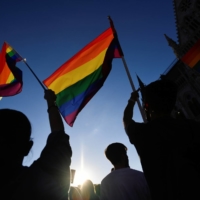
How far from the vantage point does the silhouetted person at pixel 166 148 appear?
1.67m

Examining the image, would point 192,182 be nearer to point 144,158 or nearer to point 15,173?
point 144,158

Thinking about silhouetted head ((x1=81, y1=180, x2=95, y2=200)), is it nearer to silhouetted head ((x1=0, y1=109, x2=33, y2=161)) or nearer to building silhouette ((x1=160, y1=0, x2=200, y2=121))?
silhouetted head ((x1=0, y1=109, x2=33, y2=161))

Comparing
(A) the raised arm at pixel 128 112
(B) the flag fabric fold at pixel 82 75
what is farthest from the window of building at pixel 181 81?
(A) the raised arm at pixel 128 112

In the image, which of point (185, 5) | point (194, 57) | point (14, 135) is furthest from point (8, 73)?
point (185, 5)

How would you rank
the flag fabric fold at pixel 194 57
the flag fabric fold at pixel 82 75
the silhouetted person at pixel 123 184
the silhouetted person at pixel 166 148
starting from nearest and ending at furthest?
the silhouetted person at pixel 166 148, the silhouetted person at pixel 123 184, the flag fabric fold at pixel 82 75, the flag fabric fold at pixel 194 57

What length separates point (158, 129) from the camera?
2.01 metres

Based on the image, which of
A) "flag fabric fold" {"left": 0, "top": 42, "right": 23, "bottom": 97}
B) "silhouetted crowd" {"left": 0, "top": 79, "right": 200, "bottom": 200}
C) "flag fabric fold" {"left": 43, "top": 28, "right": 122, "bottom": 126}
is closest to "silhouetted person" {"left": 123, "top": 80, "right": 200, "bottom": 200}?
"silhouetted crowd" {"left": 0, "top": 79, "right": 200, "bottom": 200}

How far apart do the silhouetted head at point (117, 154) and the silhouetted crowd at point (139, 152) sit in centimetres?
43

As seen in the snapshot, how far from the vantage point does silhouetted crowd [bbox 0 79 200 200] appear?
1.29 metres

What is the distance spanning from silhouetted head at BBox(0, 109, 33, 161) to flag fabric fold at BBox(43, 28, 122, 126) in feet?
10.7

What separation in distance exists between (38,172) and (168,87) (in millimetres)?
1693

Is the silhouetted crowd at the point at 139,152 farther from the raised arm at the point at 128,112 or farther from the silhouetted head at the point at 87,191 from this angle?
the silhouetted head at the point at 87,191

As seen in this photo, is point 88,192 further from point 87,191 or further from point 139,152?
point 139,152

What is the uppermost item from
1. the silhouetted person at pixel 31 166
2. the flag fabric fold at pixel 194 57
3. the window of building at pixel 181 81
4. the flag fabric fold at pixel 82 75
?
the window of building at pixel 181 81
